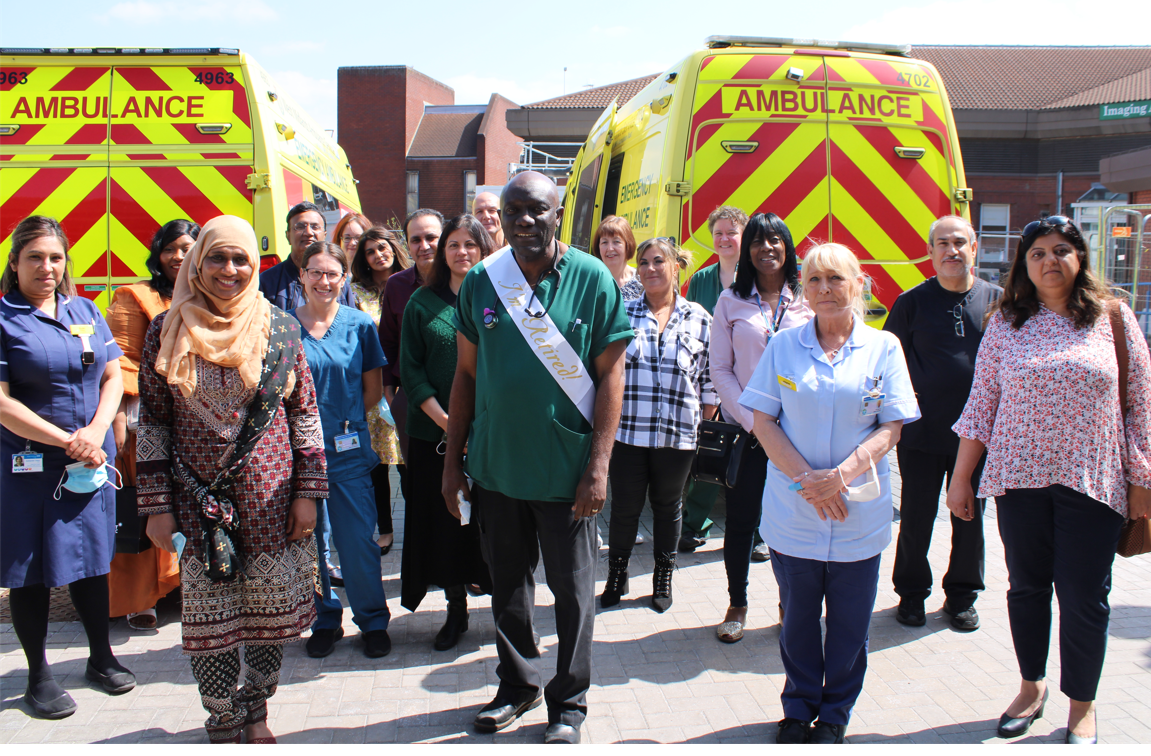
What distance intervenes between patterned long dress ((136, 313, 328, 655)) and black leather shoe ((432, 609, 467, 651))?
963 millimetres

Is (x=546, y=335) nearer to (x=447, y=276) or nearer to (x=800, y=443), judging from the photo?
(x=800, y=443)

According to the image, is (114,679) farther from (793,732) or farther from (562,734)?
(793,732)

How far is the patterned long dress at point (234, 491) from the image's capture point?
2.73m

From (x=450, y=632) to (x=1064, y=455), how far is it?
265cm

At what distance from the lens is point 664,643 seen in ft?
12.3

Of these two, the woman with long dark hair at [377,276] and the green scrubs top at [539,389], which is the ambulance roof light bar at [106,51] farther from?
the green scrubs top at [539,389]

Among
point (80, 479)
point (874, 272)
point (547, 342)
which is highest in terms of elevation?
point (874, 272)

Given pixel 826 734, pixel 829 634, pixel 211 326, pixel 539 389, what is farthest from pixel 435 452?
pixel 826 734

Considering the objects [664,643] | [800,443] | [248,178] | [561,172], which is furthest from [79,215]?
[561,172]

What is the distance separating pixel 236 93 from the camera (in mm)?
5570

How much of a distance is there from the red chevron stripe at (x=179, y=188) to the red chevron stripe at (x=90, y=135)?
341 mm

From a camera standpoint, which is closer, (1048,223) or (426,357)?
(1048,223)

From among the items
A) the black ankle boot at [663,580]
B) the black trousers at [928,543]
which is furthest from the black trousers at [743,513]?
the black trousers at [928,543]

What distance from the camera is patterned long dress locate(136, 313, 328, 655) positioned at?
2730 millimetres
